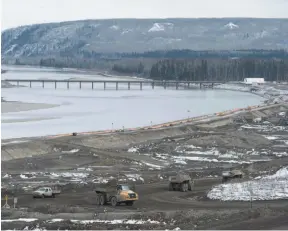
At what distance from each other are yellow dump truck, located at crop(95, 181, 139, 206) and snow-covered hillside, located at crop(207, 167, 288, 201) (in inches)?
96.7

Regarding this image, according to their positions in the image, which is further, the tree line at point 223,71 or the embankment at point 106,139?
the tree line at point 223,71

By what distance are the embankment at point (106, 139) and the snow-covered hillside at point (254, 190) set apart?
1409cm

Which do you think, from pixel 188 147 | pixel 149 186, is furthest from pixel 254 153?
pixel 149 186

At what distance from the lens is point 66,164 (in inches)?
1228

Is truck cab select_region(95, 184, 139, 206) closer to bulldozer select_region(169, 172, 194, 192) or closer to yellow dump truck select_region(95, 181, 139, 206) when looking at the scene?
yellow dump truck select_region(95, 181, 139, 206)

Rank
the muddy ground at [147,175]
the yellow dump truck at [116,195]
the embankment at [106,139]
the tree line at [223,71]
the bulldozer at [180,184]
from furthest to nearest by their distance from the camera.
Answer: the tree line at [223,71]
the embankment at [106,139]
the bulldozer at [180,184]
the yellow dump truck at [116,195]
the muddy ground at [147,175]

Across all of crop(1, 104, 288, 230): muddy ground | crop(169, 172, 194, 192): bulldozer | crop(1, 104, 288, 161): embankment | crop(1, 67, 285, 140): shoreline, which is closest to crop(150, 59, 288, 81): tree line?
crop(1, 67, 285, 140): shoreline

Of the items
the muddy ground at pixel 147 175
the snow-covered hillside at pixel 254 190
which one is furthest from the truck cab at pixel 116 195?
the snow-covered hillside at pixel 254 190

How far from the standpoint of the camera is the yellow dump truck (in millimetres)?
18484

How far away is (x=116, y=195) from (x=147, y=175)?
8370 mm

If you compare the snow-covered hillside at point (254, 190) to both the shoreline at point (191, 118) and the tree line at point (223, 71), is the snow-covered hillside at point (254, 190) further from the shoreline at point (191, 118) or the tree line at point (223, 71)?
the tree line at point (223, 71)

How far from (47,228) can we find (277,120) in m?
47.0

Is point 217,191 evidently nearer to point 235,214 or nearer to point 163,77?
point 235,214

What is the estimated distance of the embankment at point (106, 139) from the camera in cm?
3531
